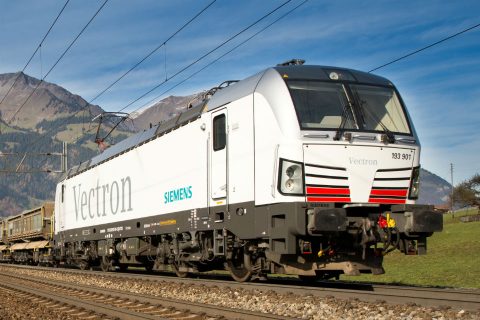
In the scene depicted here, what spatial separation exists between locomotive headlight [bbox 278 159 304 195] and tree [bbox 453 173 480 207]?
308 feet

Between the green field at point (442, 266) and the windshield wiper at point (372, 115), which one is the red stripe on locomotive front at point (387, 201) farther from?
the green field at point (442, 266)

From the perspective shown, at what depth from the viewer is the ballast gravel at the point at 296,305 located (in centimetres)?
804

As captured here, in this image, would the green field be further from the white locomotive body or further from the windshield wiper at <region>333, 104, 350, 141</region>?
the windshield wiper at <region>333, 104, 350, 141</region>

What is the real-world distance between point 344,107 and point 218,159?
10.1ft

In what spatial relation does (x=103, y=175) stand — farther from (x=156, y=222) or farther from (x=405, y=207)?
(x=405, y=207)

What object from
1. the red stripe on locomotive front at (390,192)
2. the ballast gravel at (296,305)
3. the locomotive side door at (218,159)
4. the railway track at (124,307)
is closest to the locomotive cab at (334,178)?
the red stripe on locomotive front at (390,192)

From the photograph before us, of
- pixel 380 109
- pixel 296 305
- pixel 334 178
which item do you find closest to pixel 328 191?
pixel 334 178

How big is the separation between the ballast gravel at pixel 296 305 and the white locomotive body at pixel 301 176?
0.88 metres

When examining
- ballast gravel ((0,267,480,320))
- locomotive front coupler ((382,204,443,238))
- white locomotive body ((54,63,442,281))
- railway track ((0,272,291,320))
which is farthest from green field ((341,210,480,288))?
railway track ((0,272,291,320))

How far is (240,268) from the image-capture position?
44.3 feet

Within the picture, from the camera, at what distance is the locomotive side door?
504 inches

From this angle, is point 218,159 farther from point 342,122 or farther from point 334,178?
point 334,178

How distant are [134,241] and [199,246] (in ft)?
15.7

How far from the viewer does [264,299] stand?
1030cm
